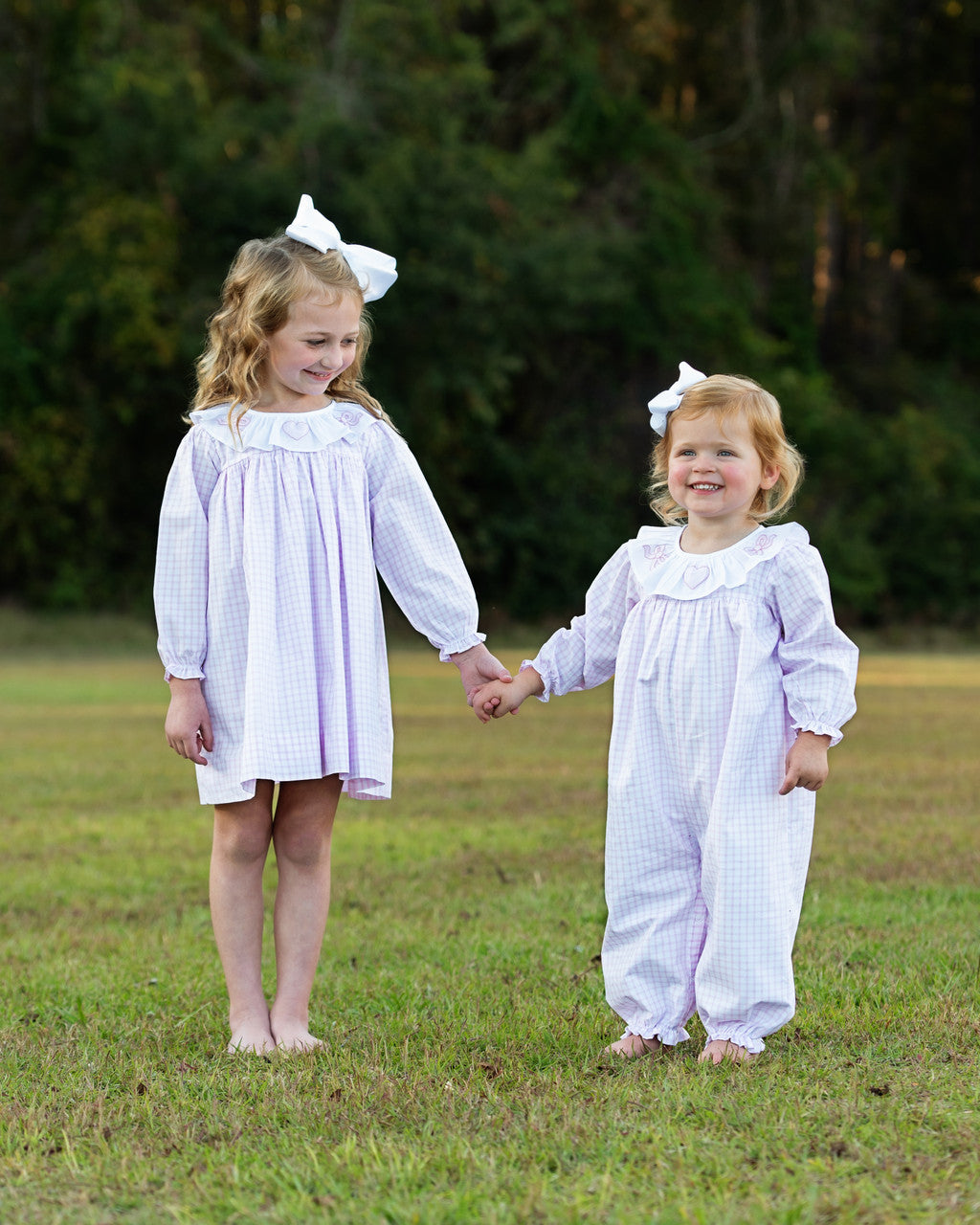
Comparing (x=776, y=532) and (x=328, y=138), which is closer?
(x=776, y=532)

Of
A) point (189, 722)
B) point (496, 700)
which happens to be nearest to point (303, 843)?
point (189, 722)

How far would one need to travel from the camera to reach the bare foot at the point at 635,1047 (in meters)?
3.45

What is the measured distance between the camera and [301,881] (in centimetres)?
368

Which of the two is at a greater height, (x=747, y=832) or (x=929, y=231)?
(x=929, y=231)

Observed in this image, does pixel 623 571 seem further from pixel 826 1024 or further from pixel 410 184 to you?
pixel 410 184

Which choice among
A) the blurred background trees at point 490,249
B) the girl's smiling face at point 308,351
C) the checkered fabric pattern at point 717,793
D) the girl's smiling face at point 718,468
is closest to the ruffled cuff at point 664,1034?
the checkered fabric pattern at point 717,793

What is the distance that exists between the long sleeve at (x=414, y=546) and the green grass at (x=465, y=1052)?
3.19ft

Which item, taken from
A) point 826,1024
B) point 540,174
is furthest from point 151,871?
point 540,174

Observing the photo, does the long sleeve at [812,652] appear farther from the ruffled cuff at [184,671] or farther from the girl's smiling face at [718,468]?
the ruffled cuff at [184,671]

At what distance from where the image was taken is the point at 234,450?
12.0ft

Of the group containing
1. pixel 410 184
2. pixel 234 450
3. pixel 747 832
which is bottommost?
pixel 747 832

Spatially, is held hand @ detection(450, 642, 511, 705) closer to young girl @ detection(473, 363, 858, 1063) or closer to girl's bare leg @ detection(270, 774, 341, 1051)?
young girl @ detection(473, 363, 858, 1063)

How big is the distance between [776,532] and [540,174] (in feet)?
83.8

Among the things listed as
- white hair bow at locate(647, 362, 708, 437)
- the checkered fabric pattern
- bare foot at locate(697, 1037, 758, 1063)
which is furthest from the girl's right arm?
bare foot at locate(697, 1037, 758, 1063)
